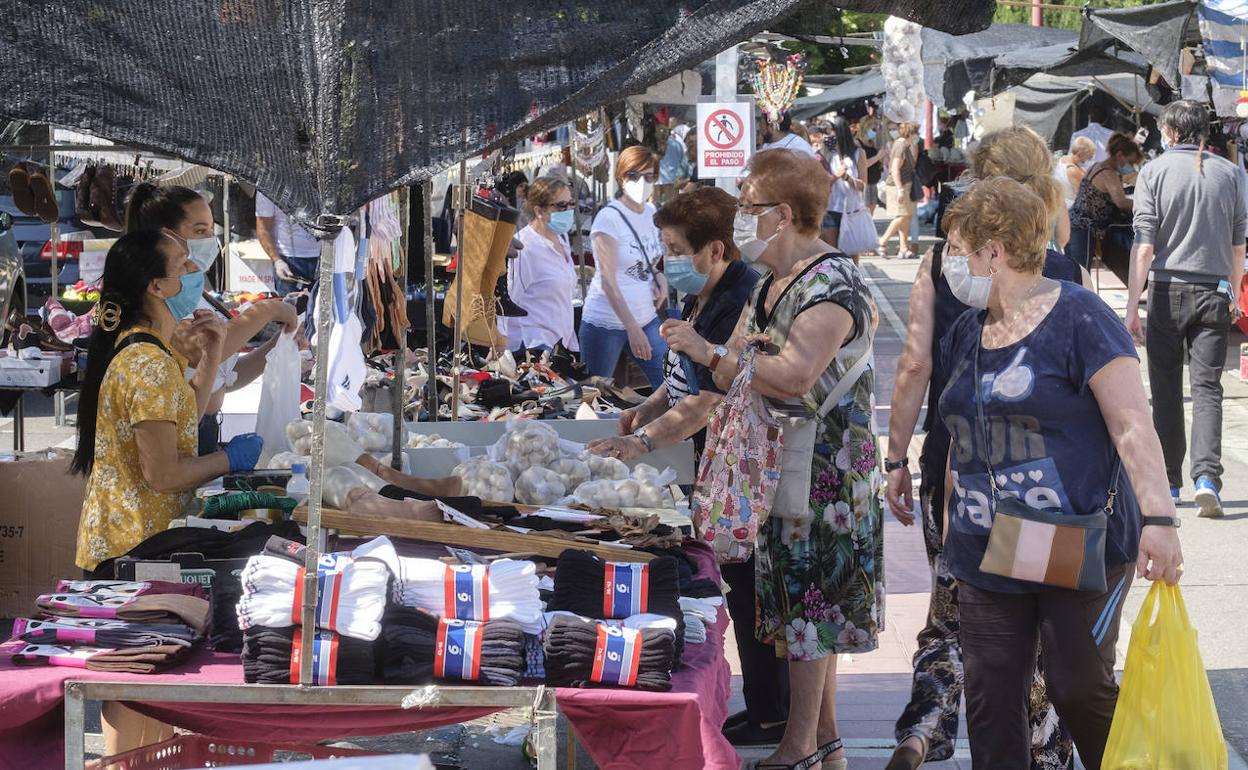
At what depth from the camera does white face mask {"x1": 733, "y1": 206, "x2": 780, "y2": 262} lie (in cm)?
446

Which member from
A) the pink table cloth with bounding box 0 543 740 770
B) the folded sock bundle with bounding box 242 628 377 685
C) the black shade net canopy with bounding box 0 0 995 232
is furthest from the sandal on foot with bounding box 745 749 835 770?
the black shade net canopy with bounding box 0 0 995 232

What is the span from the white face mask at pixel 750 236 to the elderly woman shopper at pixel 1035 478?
0.65m

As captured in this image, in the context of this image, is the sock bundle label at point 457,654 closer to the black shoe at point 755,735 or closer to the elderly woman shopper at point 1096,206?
the black shoe at point 755,735

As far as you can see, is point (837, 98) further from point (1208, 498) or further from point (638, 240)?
point (1208, 498)

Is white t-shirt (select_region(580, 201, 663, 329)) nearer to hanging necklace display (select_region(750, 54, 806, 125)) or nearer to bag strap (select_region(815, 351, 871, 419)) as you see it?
bag strap (select_region(815, 351, 871, 419))

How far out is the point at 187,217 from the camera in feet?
17.9

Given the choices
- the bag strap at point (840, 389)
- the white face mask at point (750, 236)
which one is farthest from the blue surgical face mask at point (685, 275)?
the bag strap at point (840, 389)

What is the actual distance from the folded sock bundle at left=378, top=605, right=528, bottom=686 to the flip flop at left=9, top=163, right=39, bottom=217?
790cm

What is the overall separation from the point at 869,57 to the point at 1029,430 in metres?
A: 37.6

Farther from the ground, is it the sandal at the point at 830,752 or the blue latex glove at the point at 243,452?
the blue latex glove at the point at 243,452

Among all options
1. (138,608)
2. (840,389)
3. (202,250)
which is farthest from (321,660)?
(202,250)

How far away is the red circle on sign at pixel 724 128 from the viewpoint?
1156 centimetres

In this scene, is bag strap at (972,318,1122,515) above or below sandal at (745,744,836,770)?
above

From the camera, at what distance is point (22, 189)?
1009 centimetres
